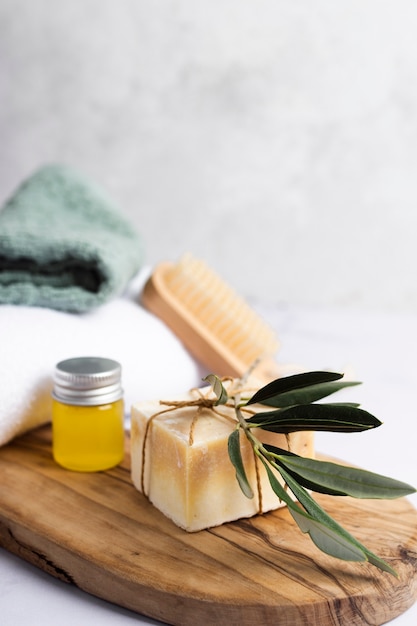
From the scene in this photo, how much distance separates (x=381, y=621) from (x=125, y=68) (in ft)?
4.70

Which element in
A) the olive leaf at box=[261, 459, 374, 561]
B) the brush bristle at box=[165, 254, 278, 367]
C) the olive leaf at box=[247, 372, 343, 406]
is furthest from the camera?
the brush bristle at box=[165, 254, 278, 367]

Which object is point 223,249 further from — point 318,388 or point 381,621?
point 381,621

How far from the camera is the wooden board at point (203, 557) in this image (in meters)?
0.62

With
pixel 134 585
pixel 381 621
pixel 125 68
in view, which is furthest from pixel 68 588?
pixel 125 68

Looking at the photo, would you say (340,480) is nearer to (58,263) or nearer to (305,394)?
(305,394)

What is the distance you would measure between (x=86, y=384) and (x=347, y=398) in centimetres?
50

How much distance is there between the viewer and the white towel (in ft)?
2.96

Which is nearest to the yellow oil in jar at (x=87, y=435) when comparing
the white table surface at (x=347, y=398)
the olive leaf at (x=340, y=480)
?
the white table surface at (x=347, y=398)

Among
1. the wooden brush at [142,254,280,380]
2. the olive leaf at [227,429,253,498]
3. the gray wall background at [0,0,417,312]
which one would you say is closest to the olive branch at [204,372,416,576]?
the olive leaf at [227,429,253,498]

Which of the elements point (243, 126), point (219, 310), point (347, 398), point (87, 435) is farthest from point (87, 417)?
point (243, 126)

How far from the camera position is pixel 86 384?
33.0 inches

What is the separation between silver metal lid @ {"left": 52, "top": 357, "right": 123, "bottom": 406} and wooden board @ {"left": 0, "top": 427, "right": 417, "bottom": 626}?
0.09m

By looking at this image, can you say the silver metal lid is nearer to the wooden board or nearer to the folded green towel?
the wooden board

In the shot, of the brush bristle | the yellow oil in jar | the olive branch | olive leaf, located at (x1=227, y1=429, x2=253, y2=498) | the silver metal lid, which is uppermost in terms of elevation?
the olive branch
